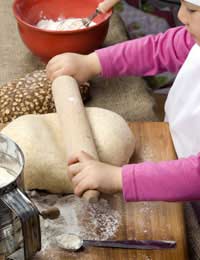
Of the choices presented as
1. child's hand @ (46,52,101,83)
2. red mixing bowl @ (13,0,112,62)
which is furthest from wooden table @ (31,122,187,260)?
red mixing bowl @ (13,0,112,62)

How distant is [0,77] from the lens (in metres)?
1.27

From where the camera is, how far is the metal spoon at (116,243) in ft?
2.67

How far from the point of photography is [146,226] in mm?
864

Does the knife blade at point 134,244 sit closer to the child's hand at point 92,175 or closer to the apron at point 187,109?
the child's hand at point 92,175

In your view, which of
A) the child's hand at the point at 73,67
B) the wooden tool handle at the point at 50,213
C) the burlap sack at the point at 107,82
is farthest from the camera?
the burlap sack at the point at 107,82

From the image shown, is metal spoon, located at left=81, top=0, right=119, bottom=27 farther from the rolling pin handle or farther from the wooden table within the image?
the rolling pin handle

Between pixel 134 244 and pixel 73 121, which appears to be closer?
pixel 134 244

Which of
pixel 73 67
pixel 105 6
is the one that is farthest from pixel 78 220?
pixel 105 6

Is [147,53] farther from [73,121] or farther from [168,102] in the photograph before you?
[73,121]

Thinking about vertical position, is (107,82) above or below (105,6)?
below

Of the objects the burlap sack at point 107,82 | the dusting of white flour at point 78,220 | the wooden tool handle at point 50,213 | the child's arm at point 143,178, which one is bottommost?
the burlap sack at point 107,82

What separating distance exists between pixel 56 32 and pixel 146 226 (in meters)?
0.52

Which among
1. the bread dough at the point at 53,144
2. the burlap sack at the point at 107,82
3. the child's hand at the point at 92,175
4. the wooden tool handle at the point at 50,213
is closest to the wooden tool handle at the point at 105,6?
the burlap sack at the point at 107,82

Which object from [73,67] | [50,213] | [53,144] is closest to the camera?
[50,213]
